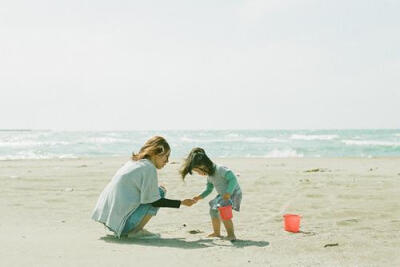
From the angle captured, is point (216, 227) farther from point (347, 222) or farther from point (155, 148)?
point (347, 222)

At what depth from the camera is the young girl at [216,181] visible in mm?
5246

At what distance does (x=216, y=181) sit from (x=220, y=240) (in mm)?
691

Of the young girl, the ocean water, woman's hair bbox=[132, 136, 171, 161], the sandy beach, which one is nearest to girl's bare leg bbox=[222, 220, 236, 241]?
the young girl

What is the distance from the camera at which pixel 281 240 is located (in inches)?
199

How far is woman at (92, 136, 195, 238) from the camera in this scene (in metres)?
4.94

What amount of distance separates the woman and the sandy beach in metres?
0.19

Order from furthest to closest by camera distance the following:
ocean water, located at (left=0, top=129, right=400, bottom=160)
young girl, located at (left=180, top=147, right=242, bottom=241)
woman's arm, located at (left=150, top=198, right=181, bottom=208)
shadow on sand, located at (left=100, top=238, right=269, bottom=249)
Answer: ocean water, located at (left=0, top=129, right=400, bottom=160), young girl, located at (left=180, top=147, right=242, bottom=241), woman's arm, located at (left=150, top=198, right=181, bottom=208), shadow on sand, located at (left=100, top=238, right=269, bottom=249)

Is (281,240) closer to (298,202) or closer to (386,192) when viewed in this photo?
(298,202)

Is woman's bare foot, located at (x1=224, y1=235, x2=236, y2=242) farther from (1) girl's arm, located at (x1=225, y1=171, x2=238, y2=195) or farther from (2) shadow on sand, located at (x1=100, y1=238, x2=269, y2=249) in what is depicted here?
(1) girl's arm, located at (x1=225, y1=171, x2=238, y2=195)

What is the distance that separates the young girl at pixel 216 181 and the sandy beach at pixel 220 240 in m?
0.22

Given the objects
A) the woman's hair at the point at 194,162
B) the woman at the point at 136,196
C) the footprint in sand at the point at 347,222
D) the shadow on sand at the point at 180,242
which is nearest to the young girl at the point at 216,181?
the woman's hair at the point at 194,162

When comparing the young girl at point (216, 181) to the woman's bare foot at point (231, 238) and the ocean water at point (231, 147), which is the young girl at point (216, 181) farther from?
the ocean water at point (231, 147)

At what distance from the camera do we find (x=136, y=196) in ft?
16.4

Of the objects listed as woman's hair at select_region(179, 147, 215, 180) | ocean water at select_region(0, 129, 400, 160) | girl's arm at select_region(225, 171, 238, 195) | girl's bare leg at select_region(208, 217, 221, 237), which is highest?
woman's hair at select_region(179, 147, 215, 180)
